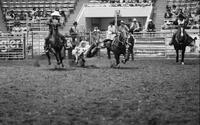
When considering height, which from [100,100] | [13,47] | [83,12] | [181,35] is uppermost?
[83,12]

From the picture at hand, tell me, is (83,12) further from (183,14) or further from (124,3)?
(183,14)

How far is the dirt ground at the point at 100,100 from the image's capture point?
329 inches

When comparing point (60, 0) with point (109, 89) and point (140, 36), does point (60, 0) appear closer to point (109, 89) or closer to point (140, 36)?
point (140, 36)

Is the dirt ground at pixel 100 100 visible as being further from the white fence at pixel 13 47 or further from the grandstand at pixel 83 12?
the grandstand at pixel 83 12

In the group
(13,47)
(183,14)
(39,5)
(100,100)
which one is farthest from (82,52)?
(39,5)

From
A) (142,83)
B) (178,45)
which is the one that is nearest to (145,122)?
(142,83)

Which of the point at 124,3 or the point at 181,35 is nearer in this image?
the point at 181,35

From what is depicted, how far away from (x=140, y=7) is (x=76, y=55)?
16818mm

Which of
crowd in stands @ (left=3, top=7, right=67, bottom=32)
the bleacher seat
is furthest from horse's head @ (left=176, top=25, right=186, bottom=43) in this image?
the bleacher seat

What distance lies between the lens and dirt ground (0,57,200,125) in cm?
836

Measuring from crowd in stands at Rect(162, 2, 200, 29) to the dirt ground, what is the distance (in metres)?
16.4

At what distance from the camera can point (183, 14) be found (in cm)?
3334

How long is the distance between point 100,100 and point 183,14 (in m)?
23.8

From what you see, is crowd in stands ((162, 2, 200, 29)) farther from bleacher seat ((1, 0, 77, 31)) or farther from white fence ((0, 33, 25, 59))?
white fence ((0, 33, 25, 59))
